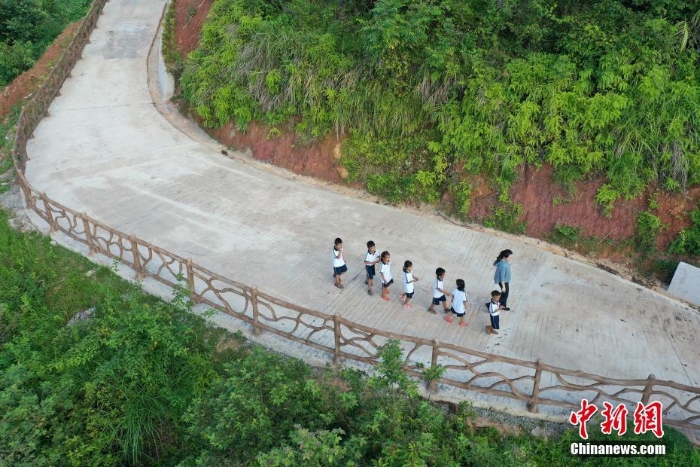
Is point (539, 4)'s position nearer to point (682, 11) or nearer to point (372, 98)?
point (682, 11)

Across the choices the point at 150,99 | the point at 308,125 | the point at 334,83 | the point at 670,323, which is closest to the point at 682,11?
the point at 670,323

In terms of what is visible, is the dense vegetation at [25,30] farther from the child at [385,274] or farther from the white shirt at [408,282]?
the white shirt at [408,282]

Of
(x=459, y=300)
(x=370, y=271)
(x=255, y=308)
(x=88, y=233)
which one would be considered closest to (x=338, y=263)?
(x=370, y=271)

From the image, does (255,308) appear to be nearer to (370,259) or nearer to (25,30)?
(370,259)

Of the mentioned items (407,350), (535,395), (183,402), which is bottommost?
(183,402)

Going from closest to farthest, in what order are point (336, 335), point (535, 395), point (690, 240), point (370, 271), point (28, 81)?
1. point (535, 395)
2. point (336, 335)
3. point (370, 271)
4. point (690, 240)
5. point (28, 81)

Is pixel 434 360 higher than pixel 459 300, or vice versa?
pixel 459 300
